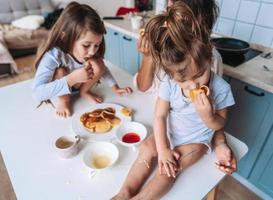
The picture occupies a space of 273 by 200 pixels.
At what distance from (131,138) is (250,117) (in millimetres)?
808

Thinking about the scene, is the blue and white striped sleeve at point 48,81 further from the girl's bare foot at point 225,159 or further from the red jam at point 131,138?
the girl's bare foot at point 225,159

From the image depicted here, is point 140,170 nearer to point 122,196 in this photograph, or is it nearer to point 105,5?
point 122,196

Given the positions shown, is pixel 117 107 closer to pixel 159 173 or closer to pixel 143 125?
pixel 143 125

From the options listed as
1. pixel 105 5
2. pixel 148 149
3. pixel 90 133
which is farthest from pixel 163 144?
pixel 105 5

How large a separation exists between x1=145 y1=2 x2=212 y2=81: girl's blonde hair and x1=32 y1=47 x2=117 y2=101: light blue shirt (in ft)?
1.53

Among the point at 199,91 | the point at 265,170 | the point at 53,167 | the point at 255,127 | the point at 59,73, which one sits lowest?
the point at 265,170

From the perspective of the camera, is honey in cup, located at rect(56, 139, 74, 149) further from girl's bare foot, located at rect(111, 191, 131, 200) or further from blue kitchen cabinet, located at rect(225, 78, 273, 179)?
blue kitchen cabinet, located at rect(225, 78, 273, 179)

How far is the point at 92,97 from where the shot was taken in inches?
41.4

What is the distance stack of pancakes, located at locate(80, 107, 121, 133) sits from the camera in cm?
85

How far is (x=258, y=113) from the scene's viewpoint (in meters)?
1.21

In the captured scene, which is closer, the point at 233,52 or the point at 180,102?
the point at 180,102

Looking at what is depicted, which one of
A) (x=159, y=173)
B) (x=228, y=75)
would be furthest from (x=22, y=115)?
(x=228, y=75)

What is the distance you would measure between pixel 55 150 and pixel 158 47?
1.58 ft

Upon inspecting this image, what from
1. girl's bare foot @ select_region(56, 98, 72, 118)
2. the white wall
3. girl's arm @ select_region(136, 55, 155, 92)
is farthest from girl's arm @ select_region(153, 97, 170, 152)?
the white wall
